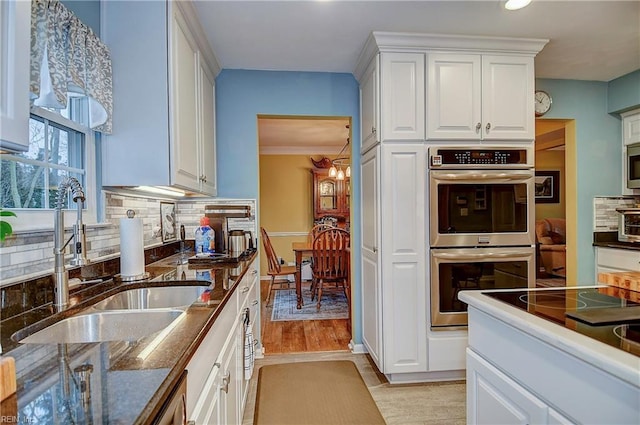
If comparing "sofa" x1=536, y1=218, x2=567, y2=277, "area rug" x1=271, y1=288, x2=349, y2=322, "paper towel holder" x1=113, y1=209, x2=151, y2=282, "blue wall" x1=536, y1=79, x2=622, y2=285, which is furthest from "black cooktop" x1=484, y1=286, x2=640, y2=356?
"sofa" x1=536, y1=218, x2=567, y2=277

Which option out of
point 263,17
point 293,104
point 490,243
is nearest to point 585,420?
point 490,243

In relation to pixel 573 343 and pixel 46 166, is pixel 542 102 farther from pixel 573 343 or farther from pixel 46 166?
pixel 46 166

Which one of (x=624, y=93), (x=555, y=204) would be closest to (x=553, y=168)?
(x=555, y=204)

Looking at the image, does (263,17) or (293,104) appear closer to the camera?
(263,17)

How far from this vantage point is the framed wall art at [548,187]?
6594 millimetres

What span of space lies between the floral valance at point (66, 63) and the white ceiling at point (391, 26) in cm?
72

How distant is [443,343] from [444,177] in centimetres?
115

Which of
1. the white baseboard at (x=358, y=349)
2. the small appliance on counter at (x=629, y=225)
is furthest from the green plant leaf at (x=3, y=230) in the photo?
the small appliance on counter at (x=629, y=225)

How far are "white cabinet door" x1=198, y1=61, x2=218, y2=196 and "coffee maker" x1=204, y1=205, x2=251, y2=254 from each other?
14 centimetres

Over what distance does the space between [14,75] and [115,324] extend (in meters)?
0.83

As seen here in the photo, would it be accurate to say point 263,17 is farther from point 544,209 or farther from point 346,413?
point 544,209

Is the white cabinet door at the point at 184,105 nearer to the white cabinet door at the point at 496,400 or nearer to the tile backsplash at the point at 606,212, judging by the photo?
the white cabinet door at the point at 496,400

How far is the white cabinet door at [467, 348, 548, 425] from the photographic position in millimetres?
997

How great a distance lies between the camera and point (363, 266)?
2.90 metres
